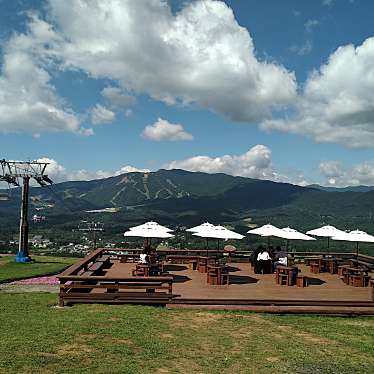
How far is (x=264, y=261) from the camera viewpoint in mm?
19828

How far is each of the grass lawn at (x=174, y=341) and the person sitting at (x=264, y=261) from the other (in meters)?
7.25

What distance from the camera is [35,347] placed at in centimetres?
841

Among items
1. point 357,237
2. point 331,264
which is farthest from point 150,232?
point 357,237

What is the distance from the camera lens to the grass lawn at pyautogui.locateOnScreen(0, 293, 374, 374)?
25.6ft

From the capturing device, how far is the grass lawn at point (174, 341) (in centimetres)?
781

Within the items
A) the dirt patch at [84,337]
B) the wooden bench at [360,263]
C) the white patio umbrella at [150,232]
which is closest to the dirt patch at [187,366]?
the dirt patch at [84,337]

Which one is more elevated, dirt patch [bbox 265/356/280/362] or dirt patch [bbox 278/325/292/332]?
dirt patch [bbox 265/356/280/362]

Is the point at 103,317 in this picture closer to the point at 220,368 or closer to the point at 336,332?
the point at 220,368

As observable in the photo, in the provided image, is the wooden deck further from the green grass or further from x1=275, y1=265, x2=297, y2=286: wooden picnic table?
the green grass

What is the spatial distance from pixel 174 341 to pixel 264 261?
11.1 metres

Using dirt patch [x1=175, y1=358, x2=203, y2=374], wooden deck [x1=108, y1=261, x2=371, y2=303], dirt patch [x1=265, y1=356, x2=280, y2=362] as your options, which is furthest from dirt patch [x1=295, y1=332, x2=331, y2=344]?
dirt patch [x1=175, y1=358, x2=203, y2=374]

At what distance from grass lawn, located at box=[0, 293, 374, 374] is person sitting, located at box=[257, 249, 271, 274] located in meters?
7.25

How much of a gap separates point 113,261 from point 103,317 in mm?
12927

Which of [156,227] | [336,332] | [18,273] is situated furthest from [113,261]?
[336,332]
